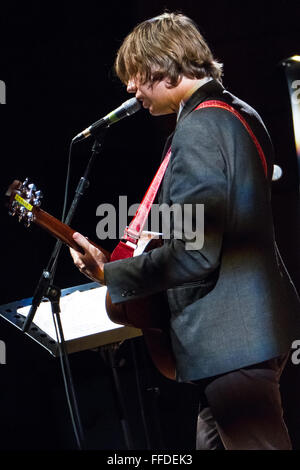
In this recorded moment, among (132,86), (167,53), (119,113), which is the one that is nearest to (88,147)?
(119,113)

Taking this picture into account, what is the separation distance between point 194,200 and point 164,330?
51 cm

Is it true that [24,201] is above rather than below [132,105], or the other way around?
below

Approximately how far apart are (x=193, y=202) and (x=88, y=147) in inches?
71.6

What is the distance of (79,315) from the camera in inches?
84.5

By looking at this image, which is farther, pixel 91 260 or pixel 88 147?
pixel 88 147

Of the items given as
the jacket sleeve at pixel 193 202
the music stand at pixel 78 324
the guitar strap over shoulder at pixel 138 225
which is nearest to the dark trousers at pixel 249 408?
the jacket sleeve at pixel 193 202

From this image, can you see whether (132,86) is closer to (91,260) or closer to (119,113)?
(119,113)

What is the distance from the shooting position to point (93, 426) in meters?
3.14

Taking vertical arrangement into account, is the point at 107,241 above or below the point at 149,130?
below

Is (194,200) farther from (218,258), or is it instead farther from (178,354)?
(178,354)

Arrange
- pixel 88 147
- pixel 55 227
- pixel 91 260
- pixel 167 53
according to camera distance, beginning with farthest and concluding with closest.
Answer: pixel 88 147
pixel 55 227
pixel 91 260
pixel 167 53

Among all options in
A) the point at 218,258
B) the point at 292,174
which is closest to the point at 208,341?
the point at 218,258

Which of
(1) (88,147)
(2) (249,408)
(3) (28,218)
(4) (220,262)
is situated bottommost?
(2) (249,408)

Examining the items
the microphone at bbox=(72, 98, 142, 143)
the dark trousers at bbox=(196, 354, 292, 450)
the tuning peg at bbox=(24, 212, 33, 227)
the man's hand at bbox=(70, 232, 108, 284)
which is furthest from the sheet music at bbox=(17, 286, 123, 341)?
the microphone at bbox=(72, 98, 142, 143)
